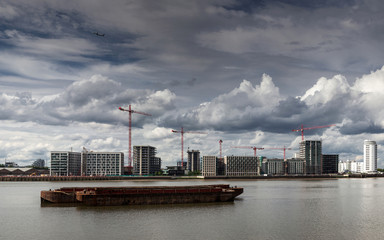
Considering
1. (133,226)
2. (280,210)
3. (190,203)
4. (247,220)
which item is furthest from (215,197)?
(133,226)

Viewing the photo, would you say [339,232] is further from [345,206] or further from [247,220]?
[345,206]

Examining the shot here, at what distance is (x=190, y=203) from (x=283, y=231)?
3453 centimetres

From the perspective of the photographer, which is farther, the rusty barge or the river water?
the rusty barge

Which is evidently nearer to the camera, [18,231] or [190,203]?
[18,231]

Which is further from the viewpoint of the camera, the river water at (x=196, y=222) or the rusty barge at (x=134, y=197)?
the rusty barge at (x=134, y=197)

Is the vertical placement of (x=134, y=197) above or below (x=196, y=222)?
above

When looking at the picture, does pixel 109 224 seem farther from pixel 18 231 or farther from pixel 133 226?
pixel 18 231

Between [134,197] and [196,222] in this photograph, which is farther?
[134,197]

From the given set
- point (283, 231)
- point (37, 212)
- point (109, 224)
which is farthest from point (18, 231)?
point (283, 231)

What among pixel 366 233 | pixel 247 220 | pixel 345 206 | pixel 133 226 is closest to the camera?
pixel 366 233

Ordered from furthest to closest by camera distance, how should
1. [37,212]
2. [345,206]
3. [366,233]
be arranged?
[345,206] < [37,212] < [366,233]

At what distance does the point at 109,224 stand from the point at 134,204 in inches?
902

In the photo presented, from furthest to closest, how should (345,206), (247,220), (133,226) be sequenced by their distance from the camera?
(345,206)
(247,220)
(133,226)

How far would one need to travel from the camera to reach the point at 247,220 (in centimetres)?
5925
